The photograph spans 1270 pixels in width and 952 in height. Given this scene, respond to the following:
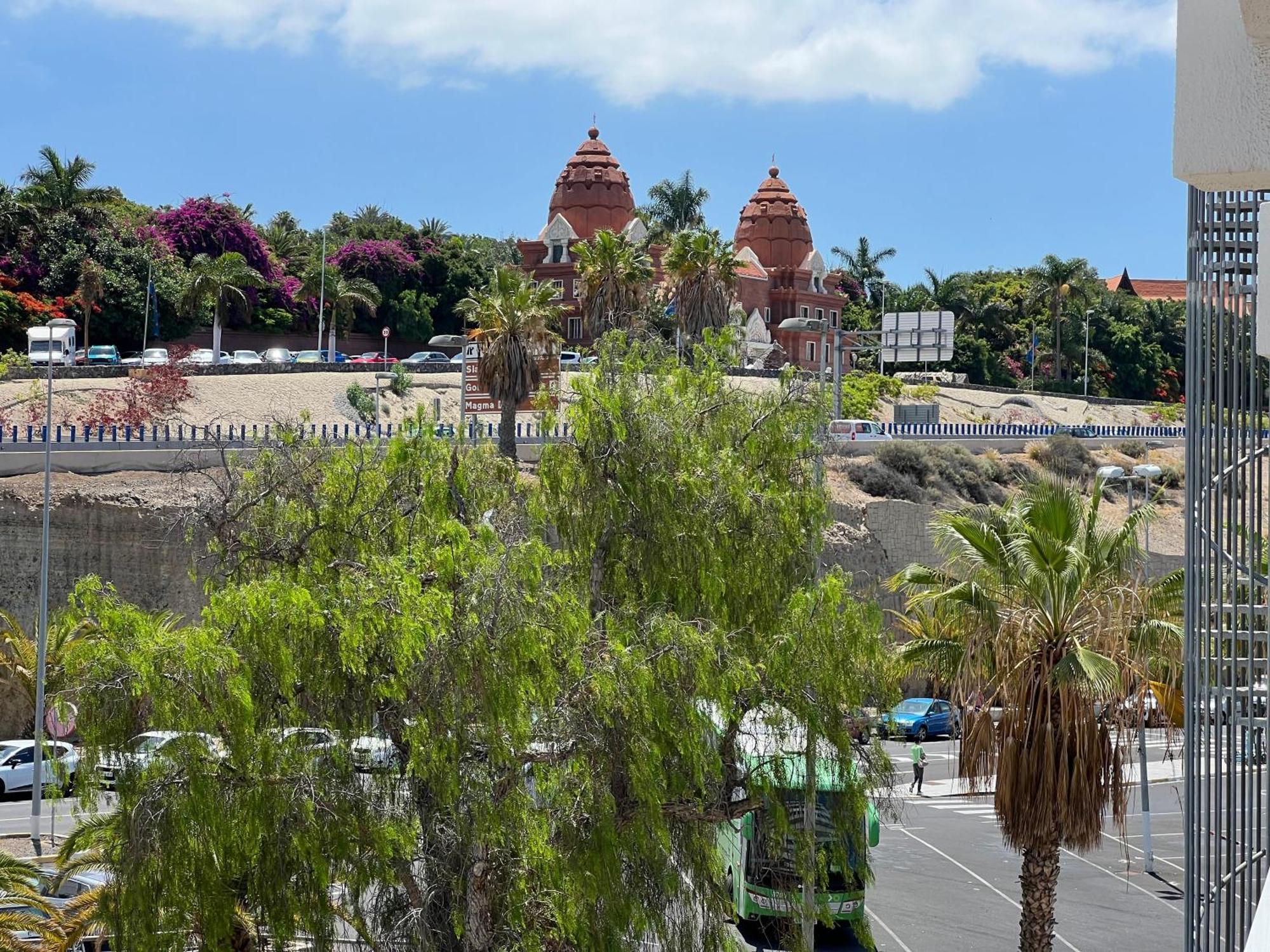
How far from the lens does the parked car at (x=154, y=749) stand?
1127 centimetres

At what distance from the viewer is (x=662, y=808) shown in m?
12.4

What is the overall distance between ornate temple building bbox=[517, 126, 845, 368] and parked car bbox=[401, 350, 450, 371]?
7164mm

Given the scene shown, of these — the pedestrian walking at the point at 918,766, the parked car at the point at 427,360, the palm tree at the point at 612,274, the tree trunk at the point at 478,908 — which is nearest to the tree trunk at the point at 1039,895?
the tree trunk at the point at 478,908

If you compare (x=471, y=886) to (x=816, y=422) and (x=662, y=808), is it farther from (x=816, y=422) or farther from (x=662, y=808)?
(x=816, y=422)

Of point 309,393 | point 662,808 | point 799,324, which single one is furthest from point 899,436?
point 662,808

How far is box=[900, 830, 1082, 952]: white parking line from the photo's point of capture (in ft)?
62.3

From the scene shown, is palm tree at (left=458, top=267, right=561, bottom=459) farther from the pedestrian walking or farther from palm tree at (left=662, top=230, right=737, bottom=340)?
palm tree at (left=662, top=230, right=737, bottom=340)

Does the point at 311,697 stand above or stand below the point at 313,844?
above

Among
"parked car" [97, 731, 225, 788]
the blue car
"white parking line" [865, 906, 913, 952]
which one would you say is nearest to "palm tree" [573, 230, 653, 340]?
the blue car

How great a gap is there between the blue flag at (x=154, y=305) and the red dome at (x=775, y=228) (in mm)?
32612

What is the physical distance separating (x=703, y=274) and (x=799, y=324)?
946 inches

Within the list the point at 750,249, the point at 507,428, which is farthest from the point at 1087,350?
the point at 507,428

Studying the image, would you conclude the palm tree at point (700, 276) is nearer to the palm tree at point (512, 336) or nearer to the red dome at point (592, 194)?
the palm tree at point (512, 336)

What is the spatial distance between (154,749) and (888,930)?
36.4ft
